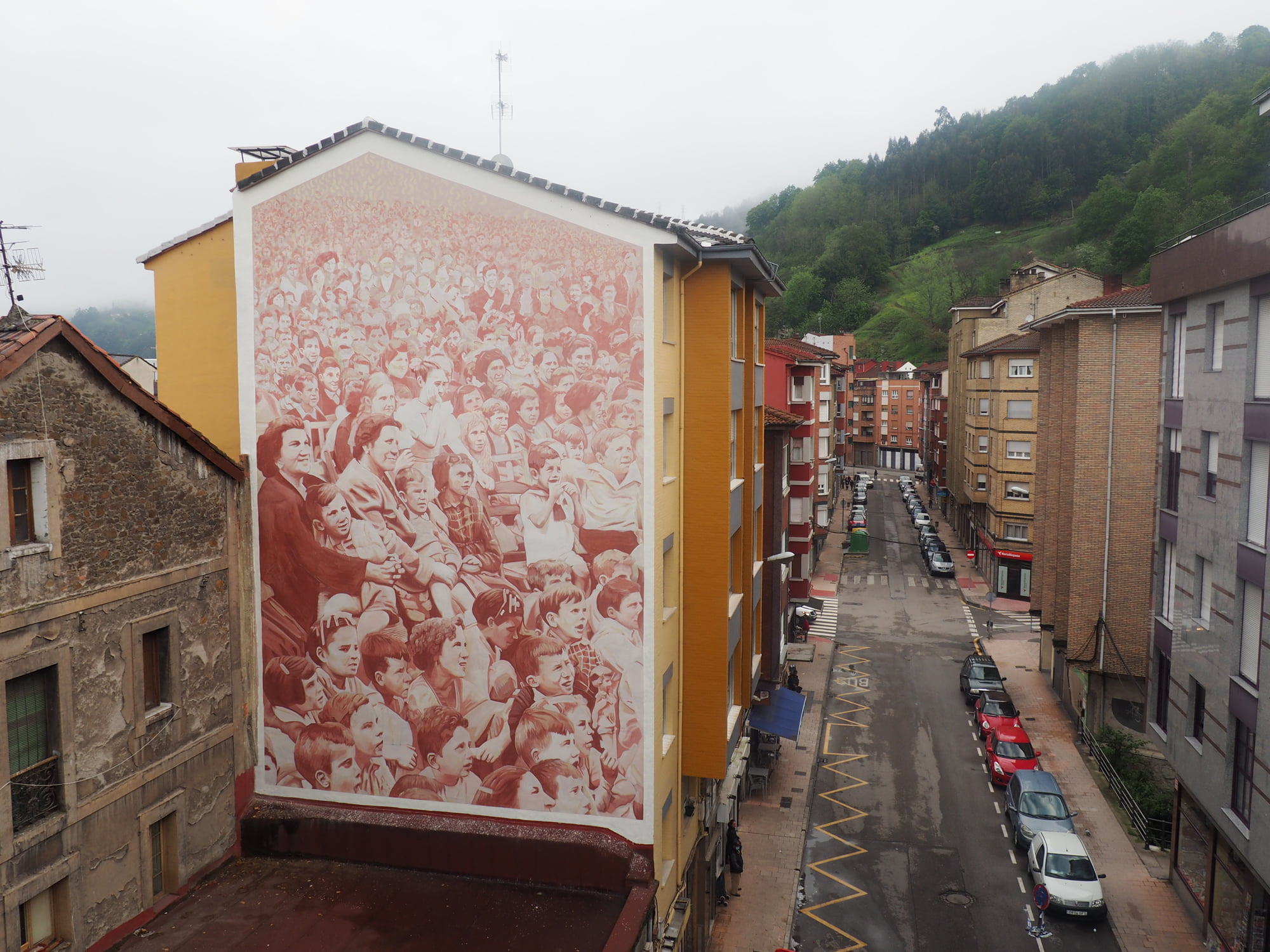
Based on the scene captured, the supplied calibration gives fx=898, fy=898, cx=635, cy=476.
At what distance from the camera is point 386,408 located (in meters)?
15.9

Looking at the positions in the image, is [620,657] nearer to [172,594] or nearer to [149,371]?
[172,594]

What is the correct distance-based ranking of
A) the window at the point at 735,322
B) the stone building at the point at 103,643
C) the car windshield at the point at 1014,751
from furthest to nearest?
the car windshield at the point at 1014,751 < the window at the point at 735,322 < the stone building at the point at 103,643

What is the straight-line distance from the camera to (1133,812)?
27906 mm

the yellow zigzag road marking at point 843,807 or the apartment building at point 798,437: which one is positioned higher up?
the apartment building at point 798,437

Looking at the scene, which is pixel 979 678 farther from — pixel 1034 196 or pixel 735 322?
pixel 1034 196

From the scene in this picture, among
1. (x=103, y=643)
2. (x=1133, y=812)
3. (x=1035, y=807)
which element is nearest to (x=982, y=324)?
(x=1133, y=812)

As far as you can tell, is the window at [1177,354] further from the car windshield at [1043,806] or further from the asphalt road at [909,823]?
the asphalt road at [909,823]

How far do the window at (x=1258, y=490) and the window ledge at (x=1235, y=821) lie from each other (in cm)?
567

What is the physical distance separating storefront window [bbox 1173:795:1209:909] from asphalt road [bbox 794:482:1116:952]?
2.66m

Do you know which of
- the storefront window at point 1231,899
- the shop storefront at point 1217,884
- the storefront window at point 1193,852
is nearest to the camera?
the shop storefront at point 1217,884

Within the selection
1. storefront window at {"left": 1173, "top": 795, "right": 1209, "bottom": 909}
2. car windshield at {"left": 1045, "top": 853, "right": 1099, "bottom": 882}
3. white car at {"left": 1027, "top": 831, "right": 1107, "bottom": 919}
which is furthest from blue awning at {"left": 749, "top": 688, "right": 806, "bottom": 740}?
storefront window at {"left": 1173, "top": 795, "right": 1209, "bottom": 909}

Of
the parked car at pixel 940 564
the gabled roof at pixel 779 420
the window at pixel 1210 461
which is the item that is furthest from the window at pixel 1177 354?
the parked car at pixel 940 564

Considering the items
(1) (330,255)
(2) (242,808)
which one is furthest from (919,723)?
(1) (330,255)

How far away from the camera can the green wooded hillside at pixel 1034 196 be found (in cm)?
11562
